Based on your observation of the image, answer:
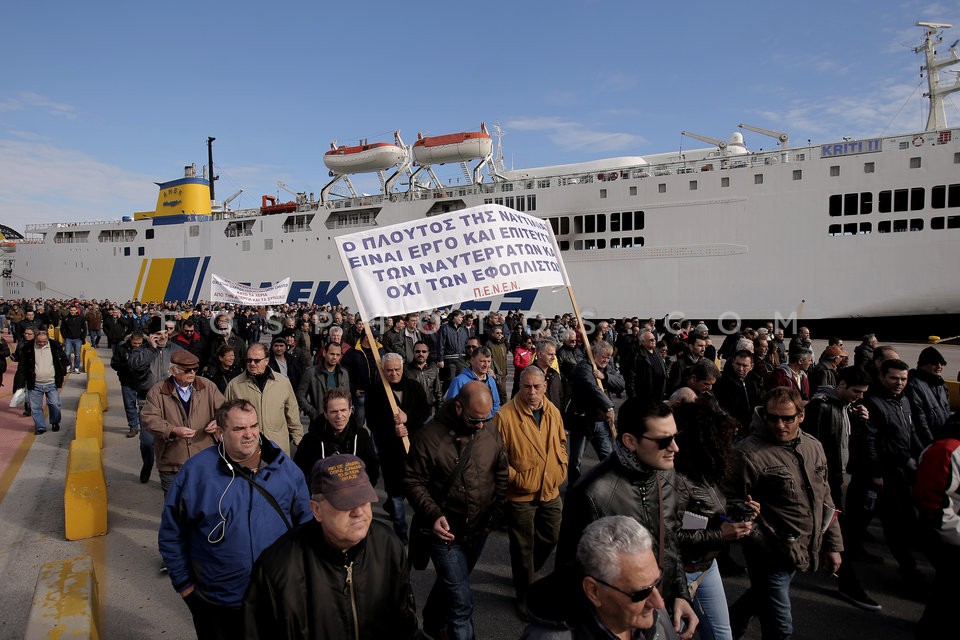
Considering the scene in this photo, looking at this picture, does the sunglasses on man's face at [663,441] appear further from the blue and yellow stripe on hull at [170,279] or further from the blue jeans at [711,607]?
the blue and yellow stripe on hull at [170,279]

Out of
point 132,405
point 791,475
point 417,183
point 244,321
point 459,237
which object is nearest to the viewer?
point 791,475

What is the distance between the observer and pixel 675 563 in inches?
88.9

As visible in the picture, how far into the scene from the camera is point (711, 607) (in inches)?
102

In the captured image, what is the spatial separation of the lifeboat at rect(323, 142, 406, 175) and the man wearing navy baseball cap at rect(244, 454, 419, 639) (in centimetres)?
2693

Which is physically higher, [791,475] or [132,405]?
[791,475]

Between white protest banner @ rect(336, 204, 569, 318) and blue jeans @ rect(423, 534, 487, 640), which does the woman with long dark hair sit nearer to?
blue jeans @ rect(423, 534, 487, 640)

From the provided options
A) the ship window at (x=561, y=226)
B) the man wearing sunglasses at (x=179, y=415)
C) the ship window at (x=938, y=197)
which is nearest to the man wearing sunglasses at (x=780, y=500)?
the man wearing sunglasses at (x=179, y=415)

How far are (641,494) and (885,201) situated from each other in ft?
67.4

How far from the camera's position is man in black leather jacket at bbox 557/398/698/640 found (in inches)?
84.3

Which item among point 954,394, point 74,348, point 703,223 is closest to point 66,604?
point 954,394

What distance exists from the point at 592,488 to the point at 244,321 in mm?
16401

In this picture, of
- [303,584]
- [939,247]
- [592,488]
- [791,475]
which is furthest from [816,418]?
[939,247]

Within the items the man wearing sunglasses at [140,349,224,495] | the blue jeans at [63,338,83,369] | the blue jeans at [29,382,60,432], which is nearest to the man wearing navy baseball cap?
the man wearing sunglasses at [140,349,224,495]

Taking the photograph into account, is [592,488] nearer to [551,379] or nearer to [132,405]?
[551,379]
